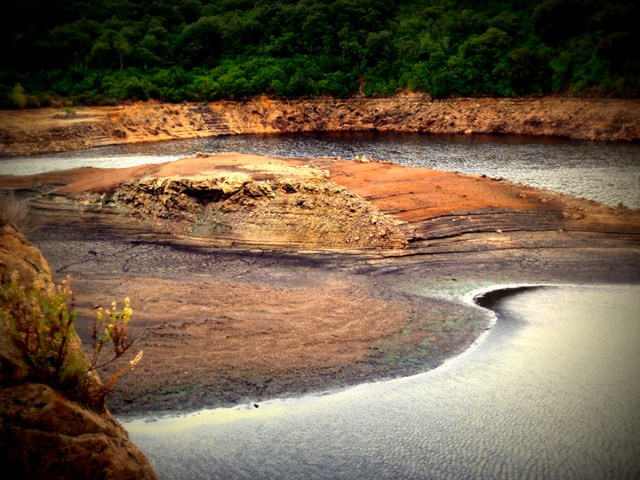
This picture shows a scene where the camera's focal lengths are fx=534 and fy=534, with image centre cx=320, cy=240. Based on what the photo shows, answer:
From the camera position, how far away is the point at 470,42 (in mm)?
57688

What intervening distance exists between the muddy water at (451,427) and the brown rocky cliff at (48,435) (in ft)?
6.86

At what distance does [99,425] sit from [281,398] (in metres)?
4.31

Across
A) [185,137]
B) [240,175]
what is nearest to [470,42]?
[185,137]

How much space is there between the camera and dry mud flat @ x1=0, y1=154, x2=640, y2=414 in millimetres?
10852

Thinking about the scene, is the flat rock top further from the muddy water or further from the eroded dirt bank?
the eroded dirt bank


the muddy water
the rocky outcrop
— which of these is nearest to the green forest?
the rocky outcrop

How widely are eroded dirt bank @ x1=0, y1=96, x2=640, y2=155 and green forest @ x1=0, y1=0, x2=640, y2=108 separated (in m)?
1.89

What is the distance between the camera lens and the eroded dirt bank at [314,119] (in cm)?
4412

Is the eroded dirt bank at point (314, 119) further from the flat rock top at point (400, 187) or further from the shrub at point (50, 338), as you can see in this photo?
the shrub at point (50, 338)

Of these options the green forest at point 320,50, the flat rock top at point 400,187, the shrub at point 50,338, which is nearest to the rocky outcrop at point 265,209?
the flat rock top at point 400,187

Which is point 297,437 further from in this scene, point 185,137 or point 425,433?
point 185,137

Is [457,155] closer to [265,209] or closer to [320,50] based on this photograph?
[265,209]

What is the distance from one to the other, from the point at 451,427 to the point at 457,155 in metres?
31.4

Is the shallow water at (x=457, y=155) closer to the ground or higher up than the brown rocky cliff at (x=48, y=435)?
higher up
